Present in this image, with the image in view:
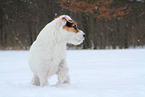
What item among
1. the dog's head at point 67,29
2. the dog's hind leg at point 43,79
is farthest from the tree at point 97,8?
the dog's hind leg at point 43,79

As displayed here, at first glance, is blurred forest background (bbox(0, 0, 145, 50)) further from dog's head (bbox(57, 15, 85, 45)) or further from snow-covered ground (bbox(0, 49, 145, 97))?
dog's head (bbox(57, 15, 85, 45))

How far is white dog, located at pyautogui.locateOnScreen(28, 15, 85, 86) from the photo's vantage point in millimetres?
2499

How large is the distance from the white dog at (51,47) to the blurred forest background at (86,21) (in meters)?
7.85

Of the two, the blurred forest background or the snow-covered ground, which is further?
the blurred forest background

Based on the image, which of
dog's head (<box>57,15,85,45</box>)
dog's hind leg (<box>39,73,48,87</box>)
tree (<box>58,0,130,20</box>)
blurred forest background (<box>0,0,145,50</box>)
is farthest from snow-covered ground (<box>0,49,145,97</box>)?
tree (<box>58,0,130,20</box>)

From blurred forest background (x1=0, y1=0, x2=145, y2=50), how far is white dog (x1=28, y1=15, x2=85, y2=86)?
7.85m

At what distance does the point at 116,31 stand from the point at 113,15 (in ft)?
3.34

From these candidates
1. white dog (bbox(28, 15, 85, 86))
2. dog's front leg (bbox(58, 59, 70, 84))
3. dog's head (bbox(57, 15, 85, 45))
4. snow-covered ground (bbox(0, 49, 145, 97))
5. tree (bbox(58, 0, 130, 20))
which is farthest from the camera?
tree (bbox(58, 0, 130, 20))

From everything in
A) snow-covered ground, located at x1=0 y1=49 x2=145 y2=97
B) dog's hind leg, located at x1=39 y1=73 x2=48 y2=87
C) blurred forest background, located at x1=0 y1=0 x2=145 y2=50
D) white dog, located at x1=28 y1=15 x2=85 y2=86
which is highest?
blurred forest background, located at x1=0 y1=0 x2=145 y2=50

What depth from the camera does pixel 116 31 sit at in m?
10.8

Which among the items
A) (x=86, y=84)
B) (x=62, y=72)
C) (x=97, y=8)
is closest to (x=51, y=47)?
(x=62, y=72)

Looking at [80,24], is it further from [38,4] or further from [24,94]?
[24,94]

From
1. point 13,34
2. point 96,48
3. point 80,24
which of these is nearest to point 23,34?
point 13,34

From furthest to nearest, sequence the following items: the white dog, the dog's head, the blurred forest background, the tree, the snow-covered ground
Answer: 1. the blurred forest background
2. the tree
3. the dog's head
4. the white dog
5. the snow-covered ground
